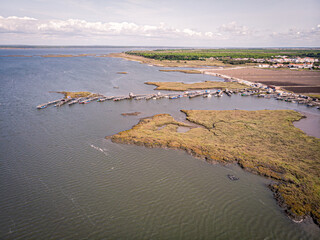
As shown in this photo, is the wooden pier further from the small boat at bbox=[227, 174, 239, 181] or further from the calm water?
the small boat at bbox=[227, 174, 239, 181]

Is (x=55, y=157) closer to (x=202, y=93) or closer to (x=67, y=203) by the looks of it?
(x=67, y=203)

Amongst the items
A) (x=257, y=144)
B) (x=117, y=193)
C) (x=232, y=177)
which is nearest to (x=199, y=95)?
(x=257, y=144)

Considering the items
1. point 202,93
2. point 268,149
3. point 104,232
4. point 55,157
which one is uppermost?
point 202,93

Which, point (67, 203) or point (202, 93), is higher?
point (202, 93)

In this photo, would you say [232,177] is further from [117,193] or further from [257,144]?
[117,193]

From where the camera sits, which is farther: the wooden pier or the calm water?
the wooden pier

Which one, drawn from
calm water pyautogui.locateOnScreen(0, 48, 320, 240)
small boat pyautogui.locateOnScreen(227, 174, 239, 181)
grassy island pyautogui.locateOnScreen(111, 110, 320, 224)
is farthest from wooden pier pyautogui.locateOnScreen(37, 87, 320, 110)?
small boat pyautogui.locateOnScreen(227, 174, 239, 181)

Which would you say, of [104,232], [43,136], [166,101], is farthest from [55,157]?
[166,101]

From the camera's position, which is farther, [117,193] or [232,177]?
[232,177]
